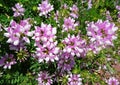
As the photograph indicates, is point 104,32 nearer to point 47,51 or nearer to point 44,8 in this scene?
point 47,51

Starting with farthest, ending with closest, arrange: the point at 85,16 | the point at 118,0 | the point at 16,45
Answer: the point at 118,0 → the point at 85,16 → the point at 16,45

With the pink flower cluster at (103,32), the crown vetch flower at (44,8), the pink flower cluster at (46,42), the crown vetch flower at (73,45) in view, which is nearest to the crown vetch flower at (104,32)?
the pink flower cluster at (103,32)

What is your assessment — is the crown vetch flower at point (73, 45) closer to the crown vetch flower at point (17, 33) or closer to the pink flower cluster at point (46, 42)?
the pink flower cluster at point (46, 42)

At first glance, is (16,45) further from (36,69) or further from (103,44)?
(103,44)

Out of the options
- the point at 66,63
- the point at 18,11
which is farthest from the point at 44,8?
the point at 66,63

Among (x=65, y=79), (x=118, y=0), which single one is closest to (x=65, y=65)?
(x=65, y=79)

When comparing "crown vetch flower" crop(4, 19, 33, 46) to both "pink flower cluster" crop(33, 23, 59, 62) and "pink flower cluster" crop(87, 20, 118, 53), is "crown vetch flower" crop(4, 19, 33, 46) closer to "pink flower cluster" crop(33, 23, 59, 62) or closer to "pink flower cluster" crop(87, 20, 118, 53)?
"pink flower cluster" crop(33, 23, 59, 62)

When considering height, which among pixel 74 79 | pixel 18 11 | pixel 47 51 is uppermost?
pixel 18 11
